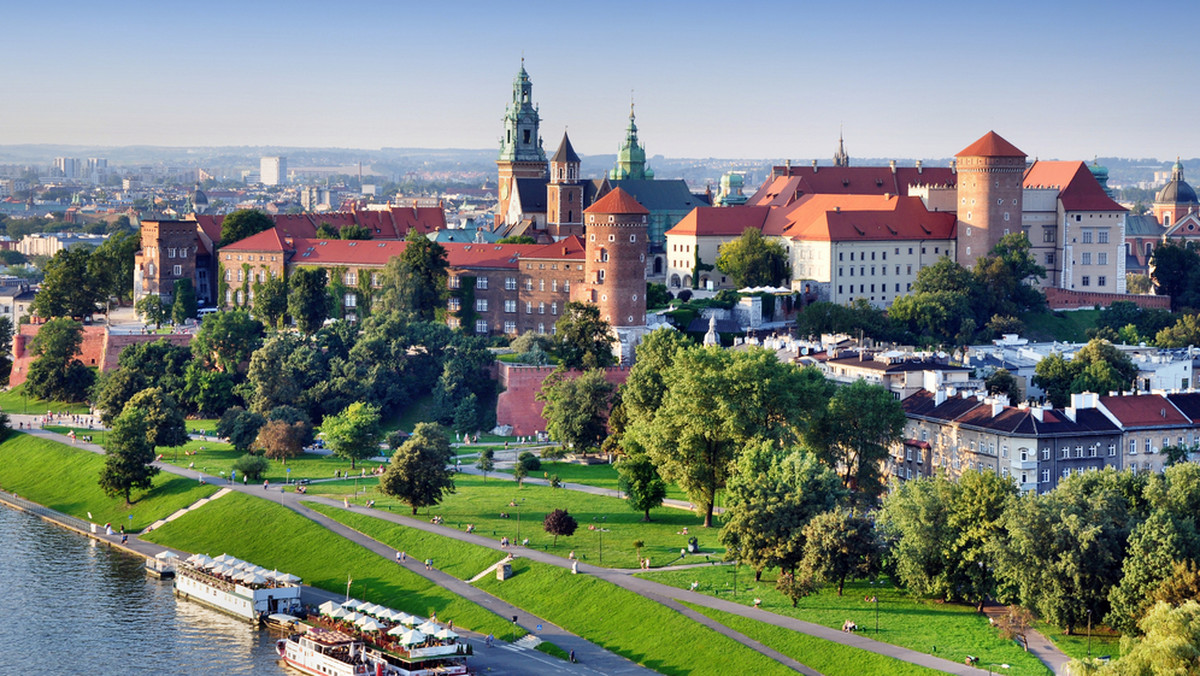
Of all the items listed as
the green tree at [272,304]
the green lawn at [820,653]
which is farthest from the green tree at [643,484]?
the green tree at [272,304]

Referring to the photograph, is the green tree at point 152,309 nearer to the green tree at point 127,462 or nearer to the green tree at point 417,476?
the green tree at point 127,462

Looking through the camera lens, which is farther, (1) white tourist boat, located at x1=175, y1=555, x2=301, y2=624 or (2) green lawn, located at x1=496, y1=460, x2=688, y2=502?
(2) green lawn, located at x1=496, y1=460, x2=688, y2=502

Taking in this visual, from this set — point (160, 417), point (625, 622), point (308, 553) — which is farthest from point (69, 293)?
point (625, 622)

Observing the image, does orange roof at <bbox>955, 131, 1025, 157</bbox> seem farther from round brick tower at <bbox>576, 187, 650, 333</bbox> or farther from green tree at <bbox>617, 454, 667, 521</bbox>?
green tree at <bbox>617, 454, 667, 521</bbox>

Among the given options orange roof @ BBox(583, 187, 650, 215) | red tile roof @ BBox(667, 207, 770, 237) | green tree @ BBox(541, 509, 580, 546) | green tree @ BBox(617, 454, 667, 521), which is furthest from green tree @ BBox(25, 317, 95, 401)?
green tree @ BBox(541, 509, 580, 546)

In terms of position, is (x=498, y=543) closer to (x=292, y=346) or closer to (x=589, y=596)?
(x=589, y=596)

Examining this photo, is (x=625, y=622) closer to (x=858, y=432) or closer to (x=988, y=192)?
(x=858, y=432)

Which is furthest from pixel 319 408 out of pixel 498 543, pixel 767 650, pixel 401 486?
pixel 767 650
